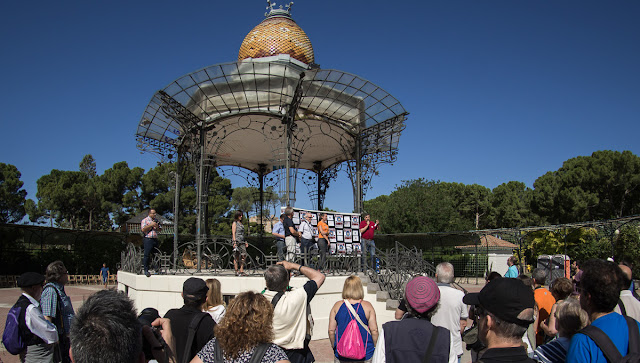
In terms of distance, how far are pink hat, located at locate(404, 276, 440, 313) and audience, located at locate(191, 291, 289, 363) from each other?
1.14m

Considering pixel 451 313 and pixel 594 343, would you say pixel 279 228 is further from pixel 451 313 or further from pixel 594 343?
pixel 594 343

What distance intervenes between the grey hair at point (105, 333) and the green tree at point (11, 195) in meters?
46.6

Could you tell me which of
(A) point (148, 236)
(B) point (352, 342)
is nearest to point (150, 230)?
(A) point (148, 236)

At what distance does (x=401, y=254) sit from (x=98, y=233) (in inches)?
961

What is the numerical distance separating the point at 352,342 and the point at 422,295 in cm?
144

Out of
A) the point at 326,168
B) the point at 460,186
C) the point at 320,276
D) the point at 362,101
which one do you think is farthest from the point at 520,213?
the point at 320,276

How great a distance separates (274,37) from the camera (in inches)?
581

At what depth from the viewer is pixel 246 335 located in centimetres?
240

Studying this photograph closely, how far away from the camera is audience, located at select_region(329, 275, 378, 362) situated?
432cm

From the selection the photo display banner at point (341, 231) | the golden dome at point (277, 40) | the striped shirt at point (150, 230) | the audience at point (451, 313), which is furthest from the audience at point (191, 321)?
the golden dome at point (277, 40)

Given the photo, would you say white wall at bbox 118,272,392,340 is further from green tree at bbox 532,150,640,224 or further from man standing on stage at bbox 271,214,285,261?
green tree at bbox 532,150,640,224

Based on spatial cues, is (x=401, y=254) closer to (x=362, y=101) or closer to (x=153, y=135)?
(x=362, y=101)

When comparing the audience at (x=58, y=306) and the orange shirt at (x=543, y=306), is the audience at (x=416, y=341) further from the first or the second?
the audience at (x=58, y=306)

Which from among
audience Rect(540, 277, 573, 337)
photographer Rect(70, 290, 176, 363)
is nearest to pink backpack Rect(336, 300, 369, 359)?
audience Rect(540, 277, 573, 337)
